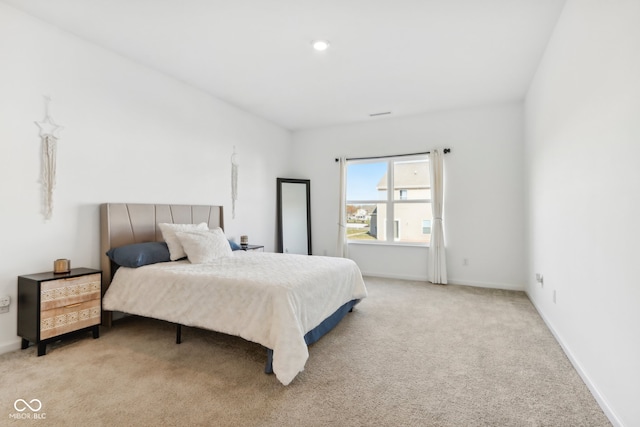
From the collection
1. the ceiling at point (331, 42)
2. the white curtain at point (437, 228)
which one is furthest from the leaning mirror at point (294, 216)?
the white curtain at point (437, 228)

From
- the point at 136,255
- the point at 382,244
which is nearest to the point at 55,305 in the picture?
the point at 136,255

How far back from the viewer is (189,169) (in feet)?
13.3

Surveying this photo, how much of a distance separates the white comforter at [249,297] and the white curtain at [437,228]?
2.25 meters

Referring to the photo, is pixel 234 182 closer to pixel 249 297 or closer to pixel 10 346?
pixel 249 297

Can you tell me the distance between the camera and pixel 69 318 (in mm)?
2580

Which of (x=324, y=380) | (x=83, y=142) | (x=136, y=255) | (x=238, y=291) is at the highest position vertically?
(x=83, y=142)

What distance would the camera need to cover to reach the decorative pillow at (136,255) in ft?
9.52

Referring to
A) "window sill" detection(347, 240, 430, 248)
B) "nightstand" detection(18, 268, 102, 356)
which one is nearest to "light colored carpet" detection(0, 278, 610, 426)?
"nightstand" detection(18, 268, 102, 356)

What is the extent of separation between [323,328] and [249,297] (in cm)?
82

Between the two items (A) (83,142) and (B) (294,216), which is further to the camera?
(B) (294,216)

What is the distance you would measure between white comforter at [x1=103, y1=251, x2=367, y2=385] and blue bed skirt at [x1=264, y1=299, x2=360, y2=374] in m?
0.09

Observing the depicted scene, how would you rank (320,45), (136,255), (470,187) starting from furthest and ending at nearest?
(470,187) → (320,45) → (136,255)

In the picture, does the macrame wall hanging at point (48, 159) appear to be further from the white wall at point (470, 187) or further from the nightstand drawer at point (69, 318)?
the white wall at point (470, 187)

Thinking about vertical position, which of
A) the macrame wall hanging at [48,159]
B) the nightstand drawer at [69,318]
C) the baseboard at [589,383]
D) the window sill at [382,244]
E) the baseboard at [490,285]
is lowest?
the baseboard at [589,383]
